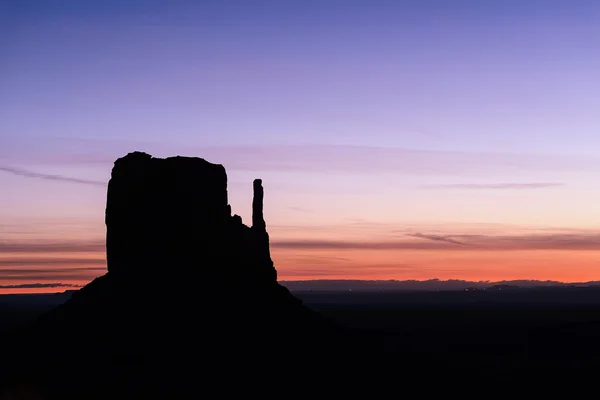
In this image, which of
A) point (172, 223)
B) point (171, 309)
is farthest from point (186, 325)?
point (172, 223)

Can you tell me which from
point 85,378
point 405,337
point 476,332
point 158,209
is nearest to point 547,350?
point 405,337

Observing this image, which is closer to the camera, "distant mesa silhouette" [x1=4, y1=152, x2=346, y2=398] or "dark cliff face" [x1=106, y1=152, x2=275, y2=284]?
"distant mesa silhouette" [x1=4, y1=152, x2=346, y2=398]

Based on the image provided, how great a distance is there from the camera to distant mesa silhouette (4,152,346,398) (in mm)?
60906

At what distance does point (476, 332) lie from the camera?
7269 inches

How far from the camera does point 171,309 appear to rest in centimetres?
6800

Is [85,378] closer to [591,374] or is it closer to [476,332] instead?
[591,374]

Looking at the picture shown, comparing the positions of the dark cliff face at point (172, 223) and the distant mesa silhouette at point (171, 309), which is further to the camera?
the dark cliff face at point (172, 223)

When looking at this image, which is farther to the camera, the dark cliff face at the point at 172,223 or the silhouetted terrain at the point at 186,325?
the dark cliff face at the point at 172,223

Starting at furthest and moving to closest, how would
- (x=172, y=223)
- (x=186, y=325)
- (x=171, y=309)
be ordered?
1. (x=172, y=223)
2. (x=171, y=309)
3. (x=186, y=325)

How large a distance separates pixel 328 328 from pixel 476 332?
385 ft

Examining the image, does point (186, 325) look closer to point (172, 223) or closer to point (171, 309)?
point (171, 309)

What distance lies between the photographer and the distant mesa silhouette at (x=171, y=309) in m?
60.9

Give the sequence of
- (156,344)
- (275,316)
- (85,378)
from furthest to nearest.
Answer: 1. (275,316)
2. (156,344)
3. (85,378)

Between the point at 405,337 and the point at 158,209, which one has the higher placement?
the point at 158,209
